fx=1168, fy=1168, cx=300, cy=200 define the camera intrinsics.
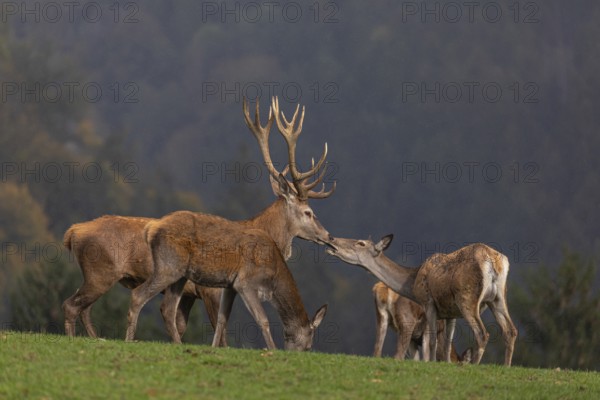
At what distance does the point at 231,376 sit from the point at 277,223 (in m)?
6.05

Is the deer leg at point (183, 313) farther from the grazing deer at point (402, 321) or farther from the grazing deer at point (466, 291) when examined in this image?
the grazing deer at point (466, 291)

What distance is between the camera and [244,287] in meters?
14.8

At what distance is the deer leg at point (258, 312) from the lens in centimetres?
1456

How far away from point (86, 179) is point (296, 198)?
42.4 meters

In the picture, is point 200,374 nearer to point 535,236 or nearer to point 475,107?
point 535,236

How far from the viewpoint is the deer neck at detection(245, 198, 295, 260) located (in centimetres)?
1705

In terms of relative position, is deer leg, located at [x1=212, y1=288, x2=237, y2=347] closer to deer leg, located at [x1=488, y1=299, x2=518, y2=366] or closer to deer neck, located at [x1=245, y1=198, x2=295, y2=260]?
deer neck, located at [x1=245, y1=198, x2=295, y2=260]

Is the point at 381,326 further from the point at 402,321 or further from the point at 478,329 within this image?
the point at 478,329

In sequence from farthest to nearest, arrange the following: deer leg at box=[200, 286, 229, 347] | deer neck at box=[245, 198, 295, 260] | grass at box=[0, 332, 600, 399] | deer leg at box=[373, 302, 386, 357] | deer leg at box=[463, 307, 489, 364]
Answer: deer leg at box=[373, 302, 386, 357] → deer neck at box=[245, 198, 295, 260] → deer leg at box=[200, 286, 229, 347] → deer leg at box=[463, 307, 489, 364] → grass at box=[0, 332, 600, 399]

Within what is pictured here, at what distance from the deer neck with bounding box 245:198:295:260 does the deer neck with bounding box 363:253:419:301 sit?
4.79 ft

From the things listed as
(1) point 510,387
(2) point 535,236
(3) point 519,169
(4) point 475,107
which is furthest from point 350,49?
(1) point 510,387

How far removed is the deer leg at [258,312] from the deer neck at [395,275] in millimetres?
3136

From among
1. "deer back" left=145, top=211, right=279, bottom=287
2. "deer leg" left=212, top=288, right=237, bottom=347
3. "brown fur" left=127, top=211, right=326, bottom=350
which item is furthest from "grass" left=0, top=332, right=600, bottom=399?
"deer leg" left=212, top=288, right=237, bottom=347

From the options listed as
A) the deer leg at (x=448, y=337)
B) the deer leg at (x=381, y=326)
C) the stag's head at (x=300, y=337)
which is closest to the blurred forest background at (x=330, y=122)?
the deer leg at (x=381, y=326)
